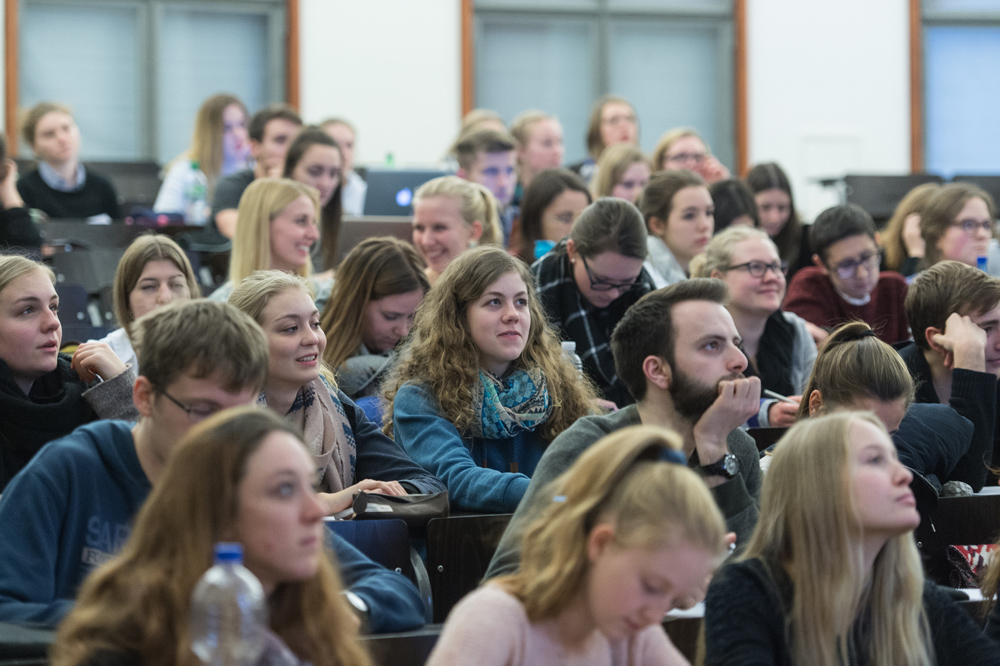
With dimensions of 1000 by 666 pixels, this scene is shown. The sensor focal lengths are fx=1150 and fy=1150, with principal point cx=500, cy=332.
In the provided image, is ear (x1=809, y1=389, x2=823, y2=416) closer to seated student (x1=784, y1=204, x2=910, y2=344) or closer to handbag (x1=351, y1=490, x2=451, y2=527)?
handbag (x1=351, y1=490, x2=451, y2=527)

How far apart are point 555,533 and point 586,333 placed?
2196mm

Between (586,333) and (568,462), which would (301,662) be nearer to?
(568,462)

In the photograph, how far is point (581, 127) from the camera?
376 inches

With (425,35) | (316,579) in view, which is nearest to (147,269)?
(316,579)

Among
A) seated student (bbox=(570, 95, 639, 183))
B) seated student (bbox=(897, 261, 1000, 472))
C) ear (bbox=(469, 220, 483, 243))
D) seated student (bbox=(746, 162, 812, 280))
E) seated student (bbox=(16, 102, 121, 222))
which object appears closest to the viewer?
seated student (bbox=(897, 261, 1000, 472))

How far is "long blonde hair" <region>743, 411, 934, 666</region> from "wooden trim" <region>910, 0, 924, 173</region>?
27.4ft

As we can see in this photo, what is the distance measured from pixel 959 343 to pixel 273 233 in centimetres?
234

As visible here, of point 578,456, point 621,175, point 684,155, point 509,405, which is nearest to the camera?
point 578,456

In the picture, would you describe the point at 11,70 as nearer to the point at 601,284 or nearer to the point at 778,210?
the point at 778,210

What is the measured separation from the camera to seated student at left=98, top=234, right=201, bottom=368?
11.2 feet

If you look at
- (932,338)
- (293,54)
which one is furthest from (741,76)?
(932,338)

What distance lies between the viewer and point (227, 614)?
4.53 ft

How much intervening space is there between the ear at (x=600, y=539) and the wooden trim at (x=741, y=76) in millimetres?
8310

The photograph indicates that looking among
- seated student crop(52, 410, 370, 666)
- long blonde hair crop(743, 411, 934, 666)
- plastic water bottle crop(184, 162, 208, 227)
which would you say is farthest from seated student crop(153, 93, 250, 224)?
seated student crop(52, 410, 370, 666)
